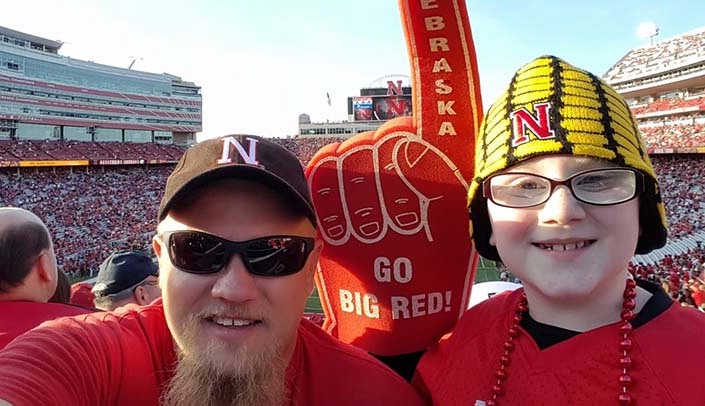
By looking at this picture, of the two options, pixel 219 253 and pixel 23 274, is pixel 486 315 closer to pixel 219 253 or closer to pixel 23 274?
pixel 219 253

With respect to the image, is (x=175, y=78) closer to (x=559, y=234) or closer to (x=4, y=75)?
(x=4, y=75)

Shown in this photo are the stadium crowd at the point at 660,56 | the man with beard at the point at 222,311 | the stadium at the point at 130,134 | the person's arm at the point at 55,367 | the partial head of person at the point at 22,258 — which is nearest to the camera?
the person's arm at the point at 55,367

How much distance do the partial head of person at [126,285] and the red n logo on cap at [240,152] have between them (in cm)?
256

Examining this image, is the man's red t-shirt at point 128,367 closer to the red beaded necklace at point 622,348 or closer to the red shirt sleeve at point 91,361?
the red shirt sleeve at point 91,361

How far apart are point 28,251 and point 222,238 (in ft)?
5.12

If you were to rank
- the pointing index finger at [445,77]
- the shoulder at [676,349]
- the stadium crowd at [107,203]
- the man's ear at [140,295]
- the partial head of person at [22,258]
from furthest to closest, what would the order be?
the stadium crowd at [107,203], the man's ear at [140,295], the partial head of person at [22,258], the pointing index finger at [445,77], the shoulder at [676,349]

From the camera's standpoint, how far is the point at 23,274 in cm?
228

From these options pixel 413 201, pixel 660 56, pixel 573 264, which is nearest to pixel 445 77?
pixel 413 201

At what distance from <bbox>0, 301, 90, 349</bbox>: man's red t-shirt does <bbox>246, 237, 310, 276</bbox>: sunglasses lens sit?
132 centimetres

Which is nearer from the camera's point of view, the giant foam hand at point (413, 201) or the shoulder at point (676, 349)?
the shoulder at point (676, 349)

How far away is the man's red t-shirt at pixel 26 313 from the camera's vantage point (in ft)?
6.95

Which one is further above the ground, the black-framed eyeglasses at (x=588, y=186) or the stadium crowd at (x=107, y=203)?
the black-framed eyeglasses at (x=588, y=186)

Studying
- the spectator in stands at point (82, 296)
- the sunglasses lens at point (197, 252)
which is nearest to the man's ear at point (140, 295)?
the spectator in stands at point (82, 296)

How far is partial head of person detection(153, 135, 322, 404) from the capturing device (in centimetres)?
129
